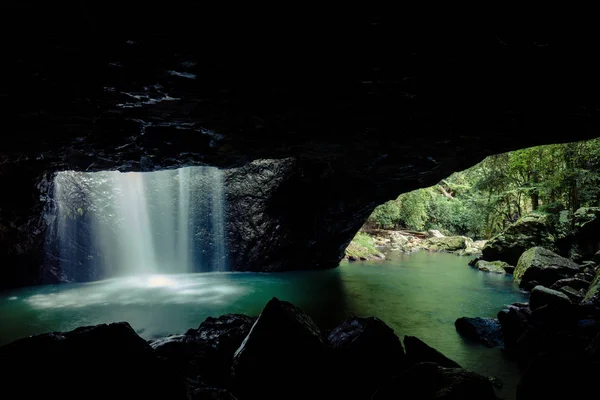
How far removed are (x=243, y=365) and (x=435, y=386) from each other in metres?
1.94

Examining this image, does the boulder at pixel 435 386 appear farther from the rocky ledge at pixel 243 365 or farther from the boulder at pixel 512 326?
the boulder at pixel 512 326

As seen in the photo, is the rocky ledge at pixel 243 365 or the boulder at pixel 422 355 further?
the boulder at pixel 422 355

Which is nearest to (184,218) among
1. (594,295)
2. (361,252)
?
(361,252)

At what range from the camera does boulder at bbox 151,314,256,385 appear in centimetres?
384

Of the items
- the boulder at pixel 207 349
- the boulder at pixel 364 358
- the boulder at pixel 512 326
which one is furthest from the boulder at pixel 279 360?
the boulder at pixel 512 326

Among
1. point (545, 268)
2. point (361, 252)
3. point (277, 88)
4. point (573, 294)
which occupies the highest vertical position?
point (277, 88)

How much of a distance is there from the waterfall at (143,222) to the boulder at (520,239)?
1328 cm

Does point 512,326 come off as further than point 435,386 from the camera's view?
Yes

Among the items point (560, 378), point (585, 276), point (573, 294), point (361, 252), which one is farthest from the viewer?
point (361, 252)

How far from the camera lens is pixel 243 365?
340 centimetres

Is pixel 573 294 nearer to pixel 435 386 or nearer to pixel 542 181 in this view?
pixel 435 386

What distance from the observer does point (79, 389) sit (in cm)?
240

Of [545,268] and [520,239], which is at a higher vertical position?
[520,239]

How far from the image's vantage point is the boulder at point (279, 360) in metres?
3.28
